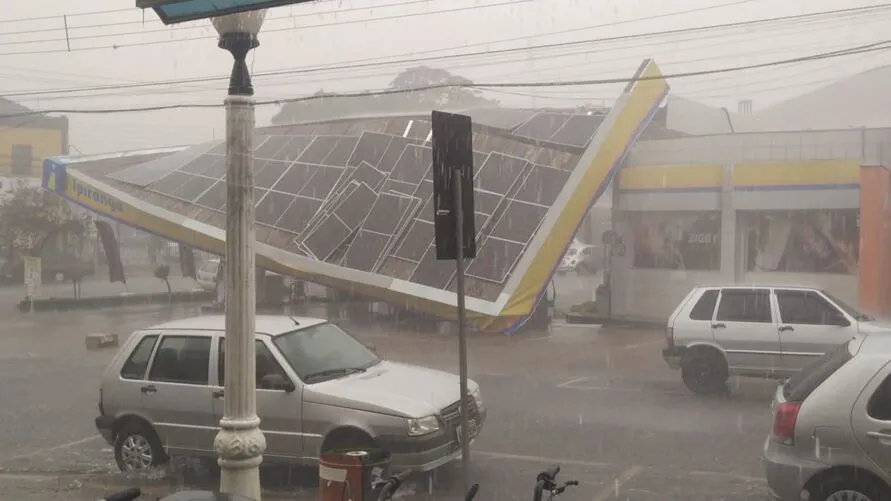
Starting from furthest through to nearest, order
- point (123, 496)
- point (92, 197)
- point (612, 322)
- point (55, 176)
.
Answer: point (55, 176) < point (92, 197) < point (612, 322) < point (123, 496)

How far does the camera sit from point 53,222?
38.9 metres

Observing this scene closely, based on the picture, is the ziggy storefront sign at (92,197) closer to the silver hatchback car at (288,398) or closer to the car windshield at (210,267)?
the car windshield at (210,267)

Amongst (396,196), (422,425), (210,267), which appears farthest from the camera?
(210,267)

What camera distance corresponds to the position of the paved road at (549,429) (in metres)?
8.20

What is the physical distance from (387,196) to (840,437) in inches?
768

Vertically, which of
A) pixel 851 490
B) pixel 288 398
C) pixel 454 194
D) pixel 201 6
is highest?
pixel 201 6

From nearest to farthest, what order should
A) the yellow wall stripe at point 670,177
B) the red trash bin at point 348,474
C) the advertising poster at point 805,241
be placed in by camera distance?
the red trash bin at point 348,474 < the advertising poster at point 805,241 < the yellow wall stripe at point 670,177

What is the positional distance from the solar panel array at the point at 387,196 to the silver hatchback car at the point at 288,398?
1283 centimetres

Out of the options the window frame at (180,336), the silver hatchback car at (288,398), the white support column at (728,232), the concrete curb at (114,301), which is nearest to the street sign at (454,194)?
the silver hatchback car at (288,398)

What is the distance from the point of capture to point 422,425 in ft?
25.0

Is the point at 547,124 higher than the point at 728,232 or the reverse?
higher

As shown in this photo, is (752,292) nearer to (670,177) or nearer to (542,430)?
(542,430)

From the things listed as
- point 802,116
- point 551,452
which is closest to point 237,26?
point 551,452

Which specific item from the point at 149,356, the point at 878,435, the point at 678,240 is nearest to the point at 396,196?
the point at 678,240
